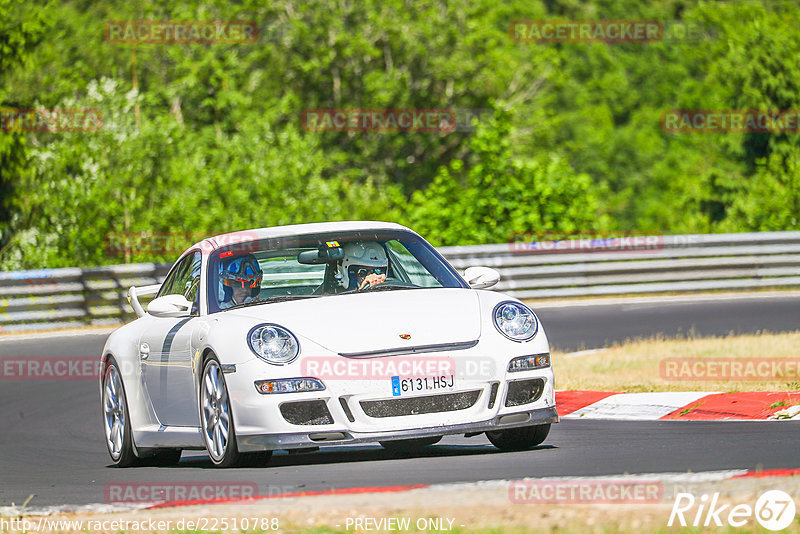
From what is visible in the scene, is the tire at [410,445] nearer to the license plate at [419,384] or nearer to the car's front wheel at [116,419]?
the license plate at [419,384]

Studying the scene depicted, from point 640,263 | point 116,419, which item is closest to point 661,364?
point 116,419

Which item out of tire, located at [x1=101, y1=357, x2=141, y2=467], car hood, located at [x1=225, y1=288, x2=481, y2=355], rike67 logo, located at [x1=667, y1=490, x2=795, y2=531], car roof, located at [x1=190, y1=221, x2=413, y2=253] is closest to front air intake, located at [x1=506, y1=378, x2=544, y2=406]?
car hood, located at [x1=225, y1=288, x2=481, y2=355]

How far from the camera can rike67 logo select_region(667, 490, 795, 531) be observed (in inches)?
200

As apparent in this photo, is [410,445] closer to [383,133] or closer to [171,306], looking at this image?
[171,306]

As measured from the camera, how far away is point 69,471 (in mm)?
8891

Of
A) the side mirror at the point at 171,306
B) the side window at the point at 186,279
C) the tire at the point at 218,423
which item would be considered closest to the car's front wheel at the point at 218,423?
the tire at the point at 218,423

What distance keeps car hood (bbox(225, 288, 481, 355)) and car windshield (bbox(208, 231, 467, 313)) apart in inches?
15.7

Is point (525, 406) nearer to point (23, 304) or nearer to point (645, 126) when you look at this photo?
point (23, 304)

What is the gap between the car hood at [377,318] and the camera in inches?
289

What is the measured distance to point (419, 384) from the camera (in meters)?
7.29

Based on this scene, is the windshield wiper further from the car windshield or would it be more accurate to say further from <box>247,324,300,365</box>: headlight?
<box>247,324,300,365</box>: headlight

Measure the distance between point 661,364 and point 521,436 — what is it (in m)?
4.96

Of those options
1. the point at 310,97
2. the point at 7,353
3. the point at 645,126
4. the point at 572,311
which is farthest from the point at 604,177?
the point at 7,353

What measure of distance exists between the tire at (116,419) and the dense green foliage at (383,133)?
14.7 metres
